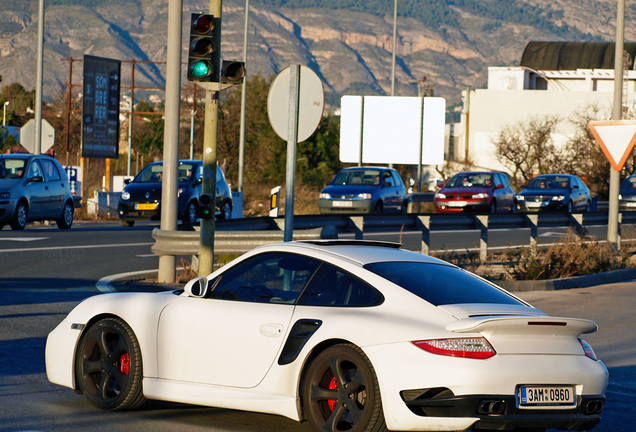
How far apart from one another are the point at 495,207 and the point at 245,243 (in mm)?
19174

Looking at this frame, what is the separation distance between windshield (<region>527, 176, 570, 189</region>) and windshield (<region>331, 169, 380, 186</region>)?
25.8 ft

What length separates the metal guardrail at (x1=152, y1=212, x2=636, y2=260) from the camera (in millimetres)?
13156

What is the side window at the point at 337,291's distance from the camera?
19.1 ft

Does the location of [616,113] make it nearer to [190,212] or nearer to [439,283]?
[190,212]

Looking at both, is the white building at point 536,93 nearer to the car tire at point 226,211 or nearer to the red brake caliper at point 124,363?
the car tire at point 226,211

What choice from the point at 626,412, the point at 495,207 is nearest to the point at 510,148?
the point at 495,207

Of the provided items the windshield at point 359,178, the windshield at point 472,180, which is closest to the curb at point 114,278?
the windshield at point 359,178

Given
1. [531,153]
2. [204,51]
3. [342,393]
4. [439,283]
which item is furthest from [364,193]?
[531,153]

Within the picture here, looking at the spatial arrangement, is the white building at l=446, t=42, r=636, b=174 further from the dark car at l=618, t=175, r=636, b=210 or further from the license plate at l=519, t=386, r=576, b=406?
the license plate at l=519, t=386, r=576, b=406

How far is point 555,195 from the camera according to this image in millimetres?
32969

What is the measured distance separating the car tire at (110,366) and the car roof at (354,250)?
1.16 m

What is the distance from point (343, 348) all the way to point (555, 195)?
28576 millimetres

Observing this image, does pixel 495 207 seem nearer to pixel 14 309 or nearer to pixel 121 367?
pixel 14 309

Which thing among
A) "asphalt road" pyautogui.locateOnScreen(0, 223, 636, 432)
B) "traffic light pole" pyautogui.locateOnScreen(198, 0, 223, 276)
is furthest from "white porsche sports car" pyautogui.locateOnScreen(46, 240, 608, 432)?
"traffic light pole" pyautogui.locateOnScreen(198, 0, 223, 276)
